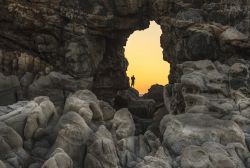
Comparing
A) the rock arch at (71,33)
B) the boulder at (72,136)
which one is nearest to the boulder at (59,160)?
the boulder at (72,136)

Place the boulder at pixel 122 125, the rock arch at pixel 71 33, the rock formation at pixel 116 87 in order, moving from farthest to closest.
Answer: the rock arch at pixel 71 33
the boulder at pixel 122 125
the rock formation at pixel 116 87

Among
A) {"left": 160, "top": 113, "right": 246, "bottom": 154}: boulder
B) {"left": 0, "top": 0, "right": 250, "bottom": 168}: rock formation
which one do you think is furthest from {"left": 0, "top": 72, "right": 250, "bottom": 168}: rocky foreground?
{"left": 0, "top": 0, "right": 250, "bottom": 168}: rock formation

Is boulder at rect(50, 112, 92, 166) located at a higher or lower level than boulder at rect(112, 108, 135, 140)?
higher

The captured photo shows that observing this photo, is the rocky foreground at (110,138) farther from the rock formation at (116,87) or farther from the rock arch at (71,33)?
the rock arch at (71,33)

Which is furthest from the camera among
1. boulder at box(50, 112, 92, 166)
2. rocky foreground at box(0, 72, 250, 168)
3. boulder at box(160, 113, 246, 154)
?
boulder at box(160, 113, 246, 154)

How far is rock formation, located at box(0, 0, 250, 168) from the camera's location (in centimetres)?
3425

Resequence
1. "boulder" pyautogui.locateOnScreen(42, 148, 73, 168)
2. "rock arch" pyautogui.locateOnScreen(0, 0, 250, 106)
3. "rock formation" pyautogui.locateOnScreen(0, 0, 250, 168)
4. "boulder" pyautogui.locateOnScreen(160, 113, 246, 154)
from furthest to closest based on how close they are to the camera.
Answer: "rock arch" pyautogui.locateOnScreen(0, 0, 250, 106) → "boulder" pyautogui.locateOnScreen(160, 113, 246, 154) → "rock formation" pyautogui.locateOnScreen(0, 0, 250, 168) → "boulder" pyautogui.locateOnScreen(42, 148, 73, 168)

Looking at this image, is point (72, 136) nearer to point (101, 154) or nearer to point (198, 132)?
point (101, 154)

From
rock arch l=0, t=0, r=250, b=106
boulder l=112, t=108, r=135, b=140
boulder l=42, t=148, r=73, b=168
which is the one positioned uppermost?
rock arch l=0, t=0, r=250, b=106

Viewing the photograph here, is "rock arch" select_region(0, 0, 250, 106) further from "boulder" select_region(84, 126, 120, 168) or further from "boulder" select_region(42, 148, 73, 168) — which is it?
"boulder" select_region(42, 148, 73, 168)

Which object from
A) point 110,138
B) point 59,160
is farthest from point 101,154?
point 59,160

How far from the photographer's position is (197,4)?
64.1m

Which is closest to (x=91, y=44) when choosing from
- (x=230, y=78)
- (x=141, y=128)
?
(x=141, y=128)

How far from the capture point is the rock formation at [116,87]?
3425cm
